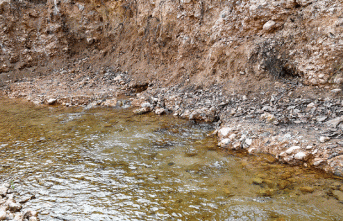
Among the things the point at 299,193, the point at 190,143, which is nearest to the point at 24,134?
the point at 190,143

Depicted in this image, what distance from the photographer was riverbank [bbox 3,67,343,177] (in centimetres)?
398

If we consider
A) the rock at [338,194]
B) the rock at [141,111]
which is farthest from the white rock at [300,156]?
the rock at [141,111]

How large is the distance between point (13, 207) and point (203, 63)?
658 cm

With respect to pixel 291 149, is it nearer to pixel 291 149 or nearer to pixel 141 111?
pixel 291 149

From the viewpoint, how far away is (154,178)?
3.75 metres

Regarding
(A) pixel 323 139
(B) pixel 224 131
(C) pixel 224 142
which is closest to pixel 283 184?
(A) pixel 323 139

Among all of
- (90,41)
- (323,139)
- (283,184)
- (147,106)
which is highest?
(90,41)

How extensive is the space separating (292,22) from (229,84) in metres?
2.31

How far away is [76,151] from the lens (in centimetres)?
483

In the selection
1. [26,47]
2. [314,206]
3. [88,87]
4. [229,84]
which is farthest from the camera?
[26,47]

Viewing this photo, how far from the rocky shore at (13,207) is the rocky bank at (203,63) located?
356 centimetres

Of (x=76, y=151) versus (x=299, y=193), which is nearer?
(x=299, y=193)

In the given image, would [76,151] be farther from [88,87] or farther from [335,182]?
[88,87]

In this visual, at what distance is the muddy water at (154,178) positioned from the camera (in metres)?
2.96
